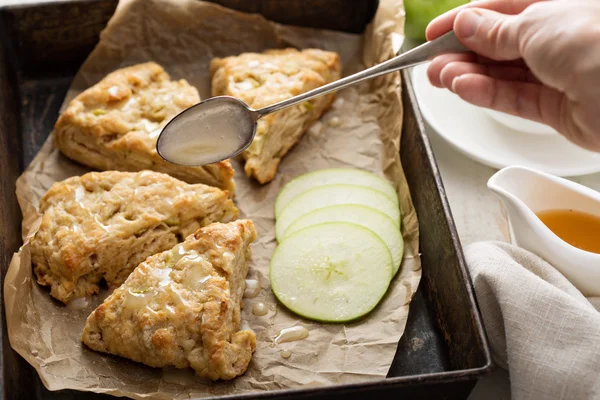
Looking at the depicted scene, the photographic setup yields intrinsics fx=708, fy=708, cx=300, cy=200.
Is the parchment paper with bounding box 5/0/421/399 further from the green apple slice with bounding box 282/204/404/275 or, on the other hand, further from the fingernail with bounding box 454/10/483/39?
the fingernail with bounding box 454/10/483/39

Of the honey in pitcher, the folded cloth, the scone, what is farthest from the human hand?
the scone

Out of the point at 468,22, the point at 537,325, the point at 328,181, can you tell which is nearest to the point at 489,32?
the point at 468,22

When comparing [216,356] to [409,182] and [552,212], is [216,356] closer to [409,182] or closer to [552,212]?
[409,182]

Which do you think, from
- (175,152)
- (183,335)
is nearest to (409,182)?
(175,152)

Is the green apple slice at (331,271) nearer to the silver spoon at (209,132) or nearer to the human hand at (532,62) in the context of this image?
the silver spoon at (209,132)

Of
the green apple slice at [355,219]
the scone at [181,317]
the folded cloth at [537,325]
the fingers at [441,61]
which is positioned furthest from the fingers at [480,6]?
the scone at [181,317]

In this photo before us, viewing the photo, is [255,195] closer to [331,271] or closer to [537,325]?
[331,271]
